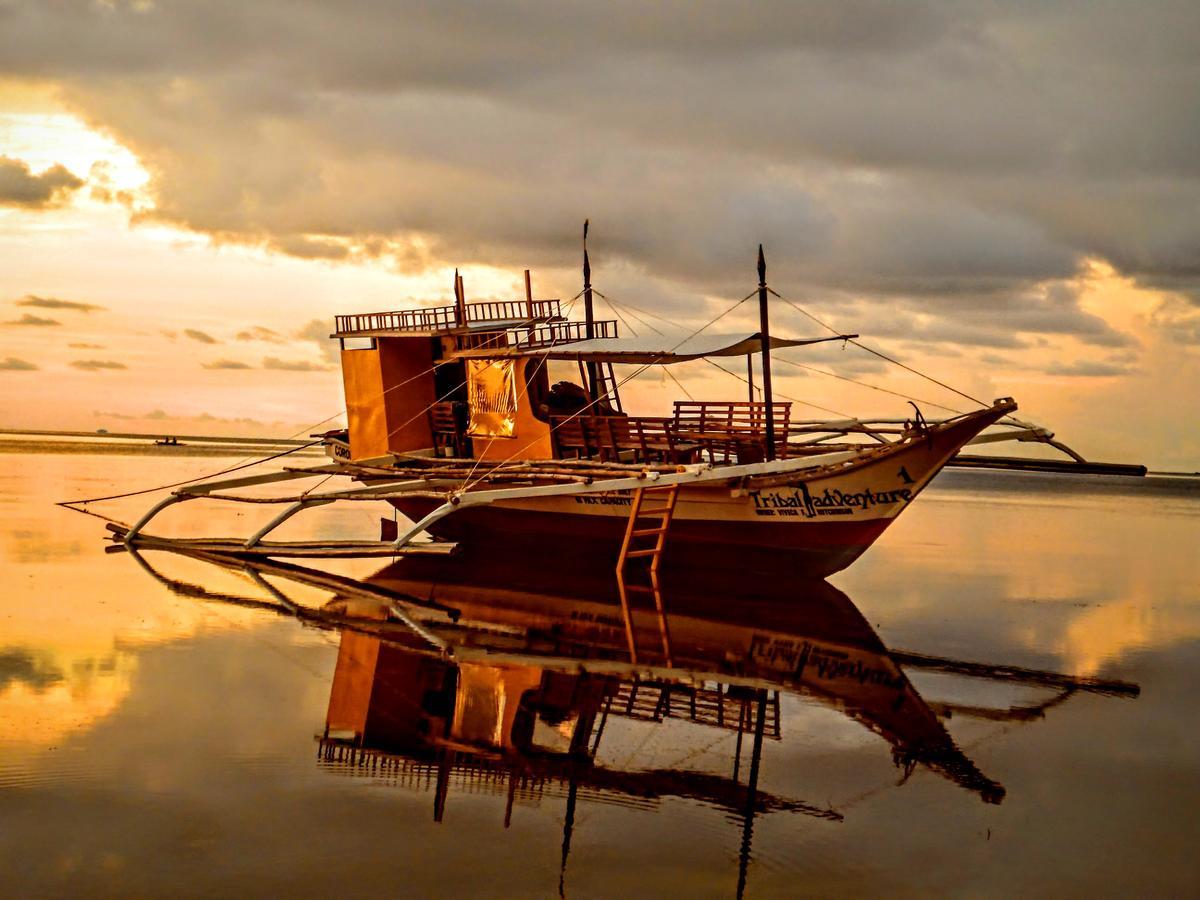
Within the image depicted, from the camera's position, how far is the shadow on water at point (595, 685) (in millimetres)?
9305

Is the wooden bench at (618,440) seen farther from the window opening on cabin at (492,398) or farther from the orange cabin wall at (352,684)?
the orange cabin wall at (352,684)

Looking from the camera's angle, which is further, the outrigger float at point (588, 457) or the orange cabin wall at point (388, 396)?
the orange cabin wall at point (388, 396)

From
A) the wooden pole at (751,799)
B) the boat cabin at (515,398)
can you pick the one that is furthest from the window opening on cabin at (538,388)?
the wooden pole at (751,799)

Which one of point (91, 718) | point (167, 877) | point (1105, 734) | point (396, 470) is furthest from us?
point (396, 470)

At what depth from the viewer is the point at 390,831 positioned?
799 cm

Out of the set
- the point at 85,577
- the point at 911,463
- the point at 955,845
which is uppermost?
the point at 911,463

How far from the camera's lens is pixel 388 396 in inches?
975

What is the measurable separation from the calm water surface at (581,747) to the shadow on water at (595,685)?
49 millimetres

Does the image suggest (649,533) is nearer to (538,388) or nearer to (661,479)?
(661,479)

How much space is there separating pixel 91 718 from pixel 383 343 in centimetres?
1507

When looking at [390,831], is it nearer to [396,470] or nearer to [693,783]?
[693,783]

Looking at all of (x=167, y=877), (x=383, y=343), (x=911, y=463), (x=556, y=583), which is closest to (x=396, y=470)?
(x=383, y=343)

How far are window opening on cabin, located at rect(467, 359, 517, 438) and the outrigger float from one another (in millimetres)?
32

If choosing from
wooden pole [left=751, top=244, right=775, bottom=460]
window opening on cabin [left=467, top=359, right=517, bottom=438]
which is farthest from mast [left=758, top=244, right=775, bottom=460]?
window opening on cabin [left=467, top=359, right=517, bottom=438]
